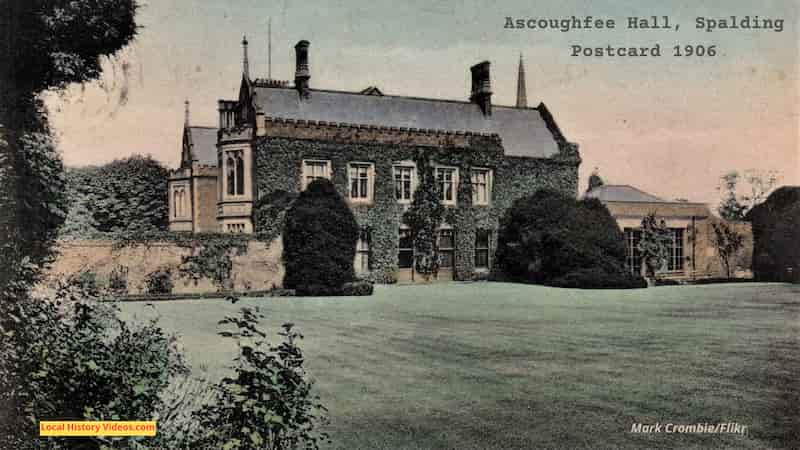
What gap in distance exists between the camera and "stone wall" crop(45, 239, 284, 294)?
637 inches

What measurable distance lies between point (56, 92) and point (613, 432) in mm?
6965

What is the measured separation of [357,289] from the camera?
15.6m

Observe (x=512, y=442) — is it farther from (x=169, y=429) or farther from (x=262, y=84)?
(x=262, y=84)

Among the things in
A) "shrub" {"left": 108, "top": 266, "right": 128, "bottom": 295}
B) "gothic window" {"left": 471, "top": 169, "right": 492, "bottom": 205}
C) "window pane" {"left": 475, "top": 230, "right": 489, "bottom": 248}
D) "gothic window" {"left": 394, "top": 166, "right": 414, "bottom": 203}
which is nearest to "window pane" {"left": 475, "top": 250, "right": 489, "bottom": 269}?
"window pane" {"left": 475, "top": 230, "right": 489, "bottom": 248}

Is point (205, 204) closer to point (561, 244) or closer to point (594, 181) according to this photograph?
point (561, 244)

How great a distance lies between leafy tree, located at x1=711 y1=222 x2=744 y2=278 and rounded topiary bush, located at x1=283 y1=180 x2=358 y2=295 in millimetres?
16720

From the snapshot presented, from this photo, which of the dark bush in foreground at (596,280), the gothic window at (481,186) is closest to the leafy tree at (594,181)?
the gothic window at (481,186)

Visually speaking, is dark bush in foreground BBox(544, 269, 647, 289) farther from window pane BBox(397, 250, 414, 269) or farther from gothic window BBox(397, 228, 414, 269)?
gothic window BBox(397, 228, 414, 269)

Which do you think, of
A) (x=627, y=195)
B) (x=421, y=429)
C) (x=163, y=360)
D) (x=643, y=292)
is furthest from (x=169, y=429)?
(x=627, y=195)

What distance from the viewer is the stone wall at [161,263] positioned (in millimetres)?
16172

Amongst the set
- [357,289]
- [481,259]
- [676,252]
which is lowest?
[357,289]

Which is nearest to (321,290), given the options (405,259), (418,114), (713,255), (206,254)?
(206,254)

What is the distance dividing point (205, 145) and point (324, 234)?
5503 millimetres

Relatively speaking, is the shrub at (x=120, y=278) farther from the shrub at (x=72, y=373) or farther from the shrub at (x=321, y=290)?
the shrub at (x=72, y=373)
